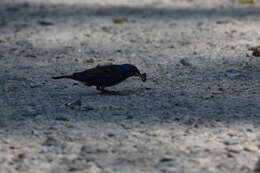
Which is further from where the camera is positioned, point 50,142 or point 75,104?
point 75,104

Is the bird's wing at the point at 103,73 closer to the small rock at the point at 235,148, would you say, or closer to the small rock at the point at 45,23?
the small rock at the point at 235,148

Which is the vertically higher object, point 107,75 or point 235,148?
point 107,75

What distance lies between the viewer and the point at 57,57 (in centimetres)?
923

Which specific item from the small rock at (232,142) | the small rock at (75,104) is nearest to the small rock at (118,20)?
the small rock at (75,104)

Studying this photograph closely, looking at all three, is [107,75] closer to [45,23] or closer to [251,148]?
[251,148]

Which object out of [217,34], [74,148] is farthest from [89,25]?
[74,148]

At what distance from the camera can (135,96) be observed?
681 cm

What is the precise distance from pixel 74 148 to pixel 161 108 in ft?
4.85

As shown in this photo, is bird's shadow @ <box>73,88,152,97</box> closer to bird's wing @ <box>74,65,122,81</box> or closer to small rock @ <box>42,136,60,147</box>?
bird's wing @ <box>74,65,122,81</box>

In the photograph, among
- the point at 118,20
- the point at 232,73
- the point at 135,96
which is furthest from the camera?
the point at 118,20

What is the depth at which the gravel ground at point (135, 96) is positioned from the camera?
15.6 ft

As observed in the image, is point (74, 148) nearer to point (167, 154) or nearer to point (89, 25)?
point (167, 154)

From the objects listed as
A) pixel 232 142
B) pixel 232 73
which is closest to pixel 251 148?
pixel 232 142

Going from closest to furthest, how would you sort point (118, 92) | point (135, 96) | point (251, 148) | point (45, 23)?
point (251, 148) < point (135, 96) < point (118, 92) < point (45, 23)
